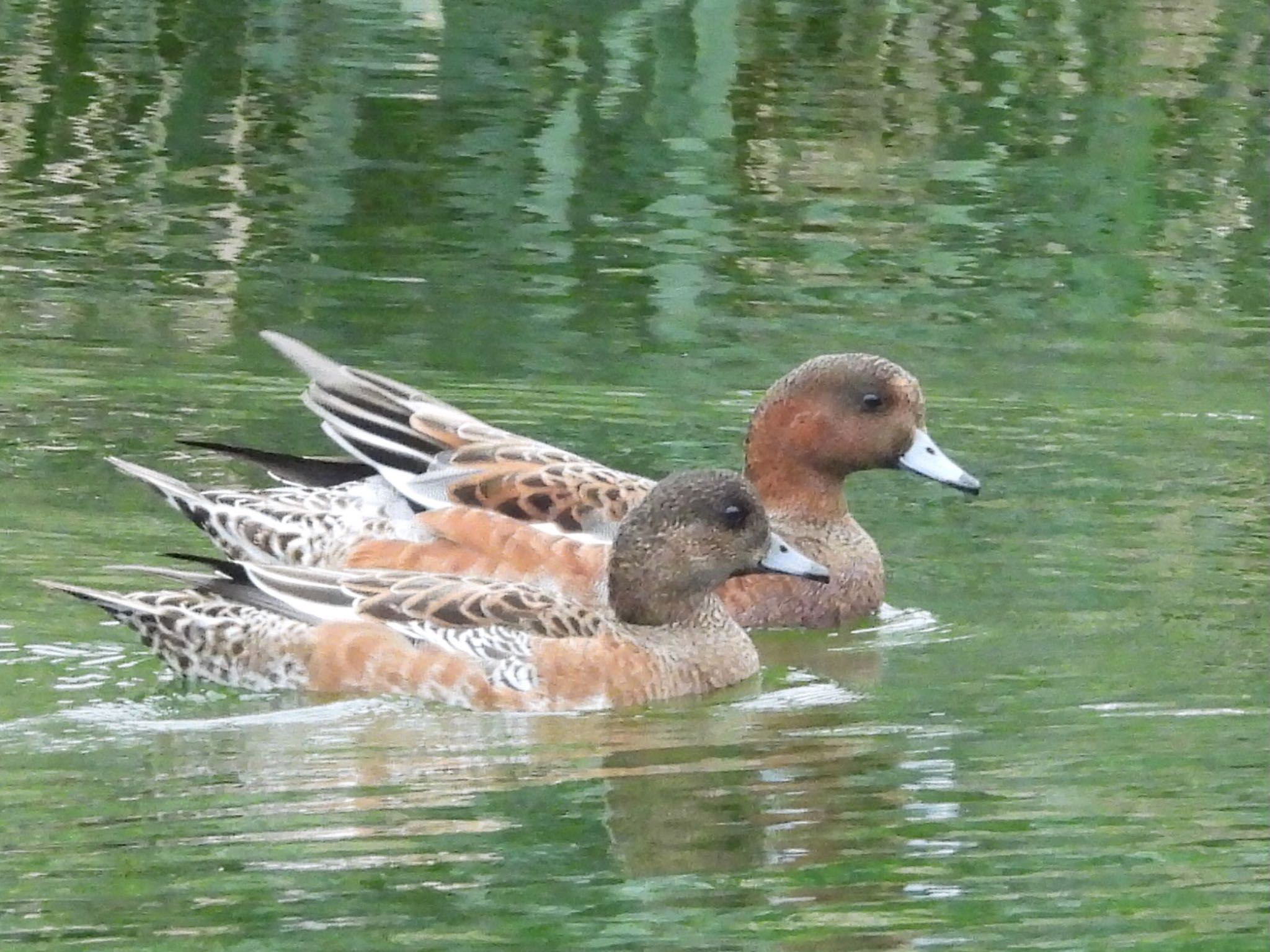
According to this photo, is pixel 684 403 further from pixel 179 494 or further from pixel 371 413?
pixel 179 494

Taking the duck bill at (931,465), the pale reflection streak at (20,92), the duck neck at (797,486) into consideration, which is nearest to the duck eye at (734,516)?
the duck bill at (931,465)

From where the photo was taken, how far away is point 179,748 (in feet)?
24.0

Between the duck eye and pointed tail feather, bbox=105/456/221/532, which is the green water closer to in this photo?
pointed tail feather, bbox=105/456/221/532

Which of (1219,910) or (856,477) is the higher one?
(1219,910)

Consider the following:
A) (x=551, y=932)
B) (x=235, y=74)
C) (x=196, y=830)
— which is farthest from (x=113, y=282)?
(x=551, y=932)

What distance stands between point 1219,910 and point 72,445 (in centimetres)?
562

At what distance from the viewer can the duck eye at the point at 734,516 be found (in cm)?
833

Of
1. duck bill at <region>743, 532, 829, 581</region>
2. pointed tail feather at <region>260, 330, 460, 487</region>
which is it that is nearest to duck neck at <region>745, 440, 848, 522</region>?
pointed tail feather at <region>260, 330, 460, 487</region>

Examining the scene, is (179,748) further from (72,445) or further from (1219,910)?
(72,445)

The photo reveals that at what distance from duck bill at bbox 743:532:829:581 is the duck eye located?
154 millimetres

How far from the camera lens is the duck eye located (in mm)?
8328

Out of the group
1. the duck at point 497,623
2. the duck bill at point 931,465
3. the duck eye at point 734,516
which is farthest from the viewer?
the duck bill at point 931,465

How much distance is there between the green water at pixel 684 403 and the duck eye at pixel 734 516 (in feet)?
1.63

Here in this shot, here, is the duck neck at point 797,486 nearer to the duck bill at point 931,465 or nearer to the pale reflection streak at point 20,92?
the duck bill at point 931,465
